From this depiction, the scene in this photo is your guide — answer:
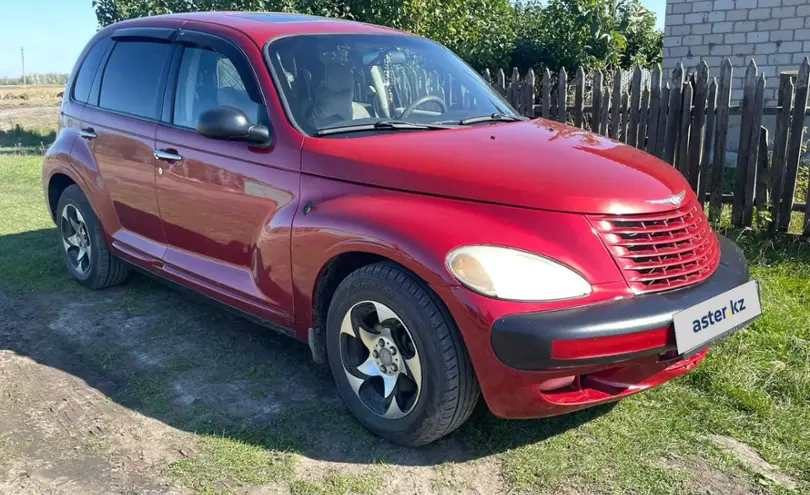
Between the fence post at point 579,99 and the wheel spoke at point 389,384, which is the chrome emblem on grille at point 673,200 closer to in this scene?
the wheel spoke at point 389,384

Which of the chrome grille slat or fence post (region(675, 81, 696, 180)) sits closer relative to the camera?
the chrome grille slat

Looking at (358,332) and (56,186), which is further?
(56,186)

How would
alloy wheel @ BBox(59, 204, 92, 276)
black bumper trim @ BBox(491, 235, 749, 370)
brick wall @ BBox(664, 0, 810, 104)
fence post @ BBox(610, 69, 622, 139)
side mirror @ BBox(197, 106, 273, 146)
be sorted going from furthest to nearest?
brick wall @ BBox(664, 0, 810, 104), fence post @ BBox(610, 69, 622, 139), alloy wheel @ BBox(59, 204, 92, 276), side mirror @ BBox(197, 106, 273, 146), black bumper trim @ BBox(491, 235, 749, 370)

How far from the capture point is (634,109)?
6.59 metres

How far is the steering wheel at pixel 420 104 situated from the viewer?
3.55m

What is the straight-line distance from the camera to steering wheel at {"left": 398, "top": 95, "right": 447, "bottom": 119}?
3.55m

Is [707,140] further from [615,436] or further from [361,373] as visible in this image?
[361,373]

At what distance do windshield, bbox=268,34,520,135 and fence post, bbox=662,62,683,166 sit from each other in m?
2.86

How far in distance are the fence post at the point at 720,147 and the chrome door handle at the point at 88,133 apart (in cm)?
497

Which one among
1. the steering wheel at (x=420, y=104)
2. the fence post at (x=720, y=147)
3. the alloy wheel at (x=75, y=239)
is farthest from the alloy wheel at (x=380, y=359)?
the fence post at (x=720, y=147)

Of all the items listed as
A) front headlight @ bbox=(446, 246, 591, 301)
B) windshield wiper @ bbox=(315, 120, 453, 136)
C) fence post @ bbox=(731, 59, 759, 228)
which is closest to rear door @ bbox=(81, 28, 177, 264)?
windshield wiper @ bbox=(315, 120, 453, 136)

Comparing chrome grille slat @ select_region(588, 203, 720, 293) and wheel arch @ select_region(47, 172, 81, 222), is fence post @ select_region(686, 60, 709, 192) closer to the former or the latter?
chrome grille slat @ select_region(588, 203, 720, 293)

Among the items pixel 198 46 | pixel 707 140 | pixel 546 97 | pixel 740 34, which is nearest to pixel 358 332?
pixel 198 46

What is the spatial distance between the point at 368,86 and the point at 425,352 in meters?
1.58
